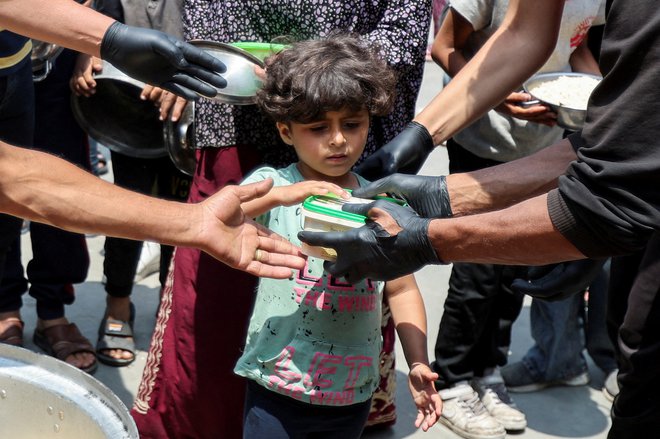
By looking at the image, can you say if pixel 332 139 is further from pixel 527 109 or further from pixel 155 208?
pixel 527 109

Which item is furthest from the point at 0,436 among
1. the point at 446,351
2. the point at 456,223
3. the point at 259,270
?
the point at 446,351

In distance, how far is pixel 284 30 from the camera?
296cm

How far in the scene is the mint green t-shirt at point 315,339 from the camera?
8.16 ft

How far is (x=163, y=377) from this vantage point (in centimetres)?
319

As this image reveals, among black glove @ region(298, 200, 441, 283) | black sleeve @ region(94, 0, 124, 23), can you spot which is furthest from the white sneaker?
black glove @ region(298, 200, 441, 283)

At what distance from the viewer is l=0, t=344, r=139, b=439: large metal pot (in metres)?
1.88

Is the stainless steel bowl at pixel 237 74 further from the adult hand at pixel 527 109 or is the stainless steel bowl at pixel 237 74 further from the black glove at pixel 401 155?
the adult hand at pixel 527 109

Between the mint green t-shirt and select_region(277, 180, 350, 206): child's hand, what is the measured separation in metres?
0.14

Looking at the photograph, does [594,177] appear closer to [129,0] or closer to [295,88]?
[295,88]

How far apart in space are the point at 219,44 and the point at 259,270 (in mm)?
865

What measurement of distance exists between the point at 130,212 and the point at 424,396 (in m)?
0.87

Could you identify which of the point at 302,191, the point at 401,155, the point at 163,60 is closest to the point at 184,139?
the point at 163,60

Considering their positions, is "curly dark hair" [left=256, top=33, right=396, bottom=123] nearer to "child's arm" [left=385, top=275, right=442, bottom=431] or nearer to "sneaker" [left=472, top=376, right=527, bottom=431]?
"child's arm" [left=385, top=275, right=442, bottom=431]

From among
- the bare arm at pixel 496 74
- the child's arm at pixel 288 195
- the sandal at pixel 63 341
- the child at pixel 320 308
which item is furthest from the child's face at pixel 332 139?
the sandal at pixel 63 341
